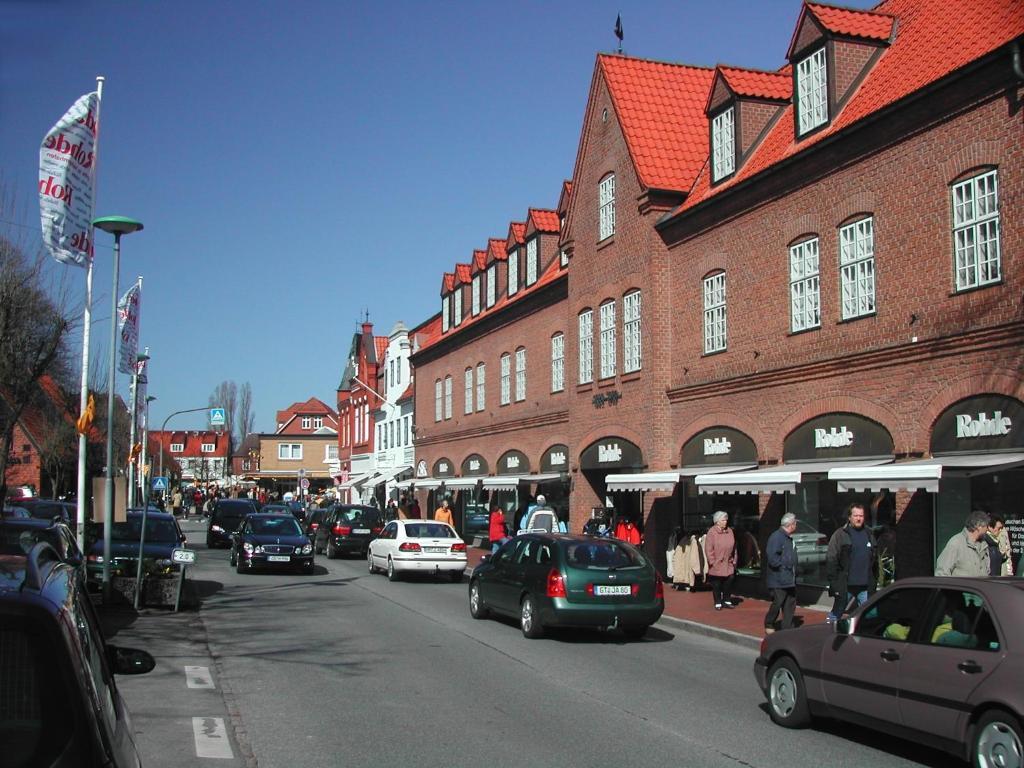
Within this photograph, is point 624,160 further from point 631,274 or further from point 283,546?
point 283,546

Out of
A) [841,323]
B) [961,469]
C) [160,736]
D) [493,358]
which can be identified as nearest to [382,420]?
[493,358]

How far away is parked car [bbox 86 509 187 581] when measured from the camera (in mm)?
19000

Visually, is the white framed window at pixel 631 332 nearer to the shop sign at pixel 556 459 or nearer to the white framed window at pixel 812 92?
the shop sign at pixel 556 459

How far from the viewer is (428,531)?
25.5 m

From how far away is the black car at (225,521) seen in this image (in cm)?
3791

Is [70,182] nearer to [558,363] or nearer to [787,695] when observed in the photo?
[787,695]

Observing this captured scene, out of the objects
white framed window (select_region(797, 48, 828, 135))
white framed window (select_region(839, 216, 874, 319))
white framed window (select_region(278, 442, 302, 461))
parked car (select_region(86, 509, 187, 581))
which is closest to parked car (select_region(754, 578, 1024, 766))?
white framed window (select_region(839, 216, 874, 319))

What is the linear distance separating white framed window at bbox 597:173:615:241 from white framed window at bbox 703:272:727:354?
5.12 meters

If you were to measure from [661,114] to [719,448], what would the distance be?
1016 cm

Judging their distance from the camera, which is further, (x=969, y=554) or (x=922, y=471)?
(x=922, y=471)

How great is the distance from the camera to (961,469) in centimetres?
1519

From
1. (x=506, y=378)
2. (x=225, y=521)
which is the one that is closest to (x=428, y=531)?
(x=506, y=378)

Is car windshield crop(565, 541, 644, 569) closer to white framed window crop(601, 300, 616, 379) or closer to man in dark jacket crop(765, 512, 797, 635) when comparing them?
man in dark jacket crop(765, 512, 797, 635)

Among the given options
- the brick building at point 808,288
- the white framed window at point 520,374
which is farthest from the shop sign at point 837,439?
the white framed window at point 520,374
